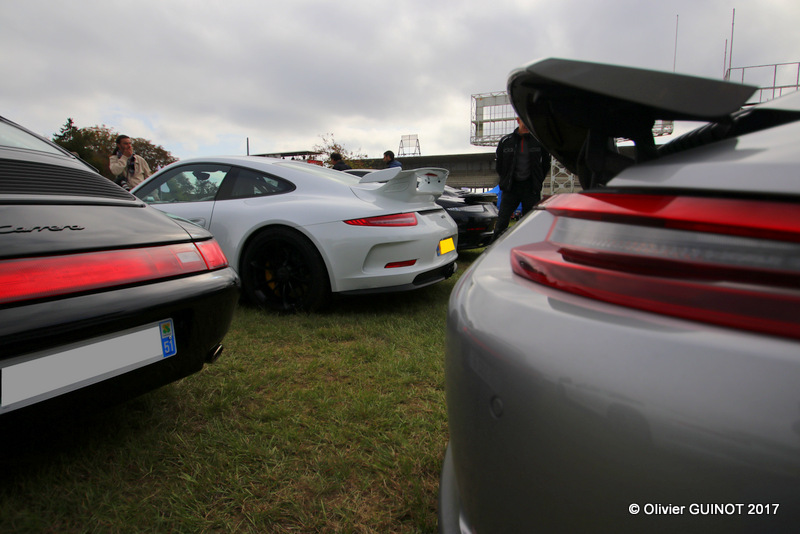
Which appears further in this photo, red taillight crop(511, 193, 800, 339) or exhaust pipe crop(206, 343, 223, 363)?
exhaust pipe crop(206, 343, 223, 363)

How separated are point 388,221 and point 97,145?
2139 inches

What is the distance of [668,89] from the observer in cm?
66

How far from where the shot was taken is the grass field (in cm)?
130

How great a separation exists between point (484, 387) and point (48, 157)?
1941mm

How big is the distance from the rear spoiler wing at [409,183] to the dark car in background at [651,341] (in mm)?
2557

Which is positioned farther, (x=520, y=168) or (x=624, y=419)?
(x=520, y=168)

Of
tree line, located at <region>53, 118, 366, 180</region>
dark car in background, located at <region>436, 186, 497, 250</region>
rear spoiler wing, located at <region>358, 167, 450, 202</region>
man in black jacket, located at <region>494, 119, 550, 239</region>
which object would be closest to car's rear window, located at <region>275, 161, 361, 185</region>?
rear spoiler wing, located at <region>358, 167, 450, 202</region>

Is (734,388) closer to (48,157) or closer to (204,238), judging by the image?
(204,238)

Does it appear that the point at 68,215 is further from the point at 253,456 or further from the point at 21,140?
the point at 253,456

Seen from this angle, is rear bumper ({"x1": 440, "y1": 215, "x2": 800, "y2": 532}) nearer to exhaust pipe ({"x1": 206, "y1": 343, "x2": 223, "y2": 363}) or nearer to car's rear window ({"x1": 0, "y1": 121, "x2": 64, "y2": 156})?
exhaust pipe ({"x1": 206, "y1": 343, "x2": 223, "y2": 363})

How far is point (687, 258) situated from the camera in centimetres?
55

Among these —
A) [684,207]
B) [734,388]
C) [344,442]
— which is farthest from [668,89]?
[344,442]

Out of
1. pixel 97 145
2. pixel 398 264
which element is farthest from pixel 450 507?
pixel 97 145

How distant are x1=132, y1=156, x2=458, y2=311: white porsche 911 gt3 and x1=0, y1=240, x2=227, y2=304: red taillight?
1.43 m
